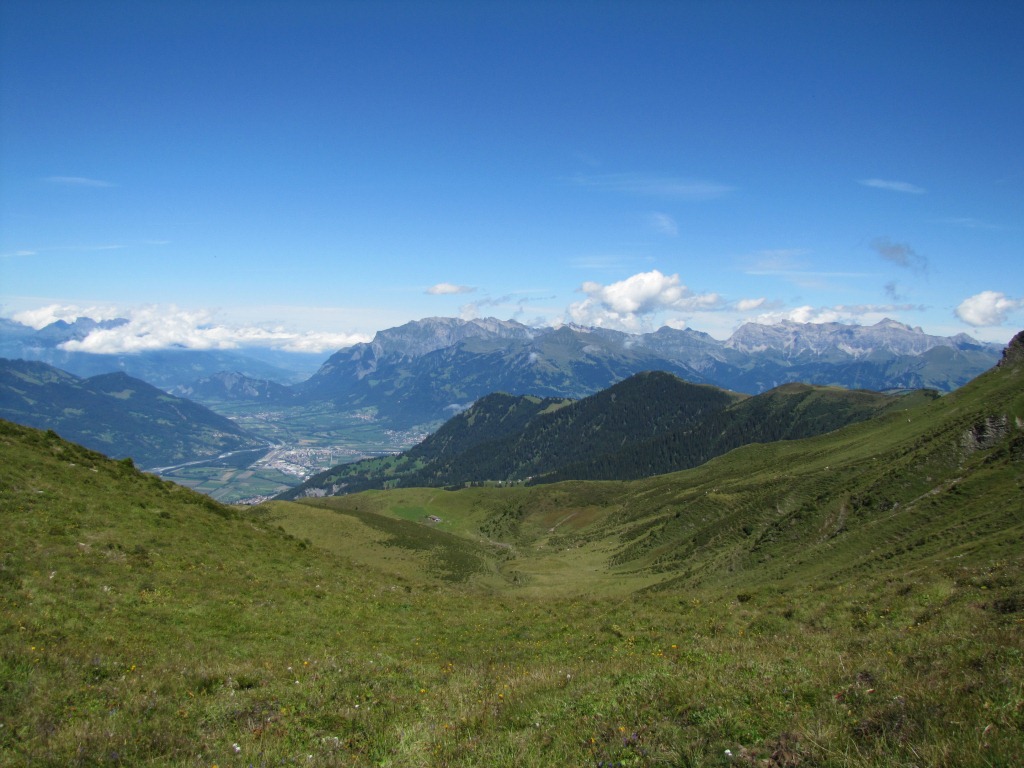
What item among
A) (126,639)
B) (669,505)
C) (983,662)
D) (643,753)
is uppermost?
(983,662)

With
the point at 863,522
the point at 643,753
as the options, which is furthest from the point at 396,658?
the point at 863,522

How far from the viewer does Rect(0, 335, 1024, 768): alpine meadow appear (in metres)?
9.23

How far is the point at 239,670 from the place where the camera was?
14.6 m

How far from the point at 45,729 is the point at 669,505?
111 meters

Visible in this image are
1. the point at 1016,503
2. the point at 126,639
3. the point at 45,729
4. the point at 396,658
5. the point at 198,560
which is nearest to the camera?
the point at 45,729

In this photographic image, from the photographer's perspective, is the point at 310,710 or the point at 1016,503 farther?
the point at 1016,503

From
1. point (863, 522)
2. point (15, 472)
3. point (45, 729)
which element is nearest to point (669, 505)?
point (863, 522)

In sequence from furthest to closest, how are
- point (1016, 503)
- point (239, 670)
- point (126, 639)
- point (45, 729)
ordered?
point (1016, 503) → point (126, 639) → point (239, 670) → point (45, 729)

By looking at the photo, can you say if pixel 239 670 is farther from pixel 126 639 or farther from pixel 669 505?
pixel 669 505

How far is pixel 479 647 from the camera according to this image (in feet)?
71.8

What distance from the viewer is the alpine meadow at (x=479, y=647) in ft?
30.3

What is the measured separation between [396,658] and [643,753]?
12.4 meters

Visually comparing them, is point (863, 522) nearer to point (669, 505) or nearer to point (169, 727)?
point (169, 727)

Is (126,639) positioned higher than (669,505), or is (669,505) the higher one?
(126,639)
